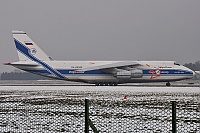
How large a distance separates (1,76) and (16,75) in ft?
21.4

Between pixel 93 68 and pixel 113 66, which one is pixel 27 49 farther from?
pixel 113 66

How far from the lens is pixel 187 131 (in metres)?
9.21

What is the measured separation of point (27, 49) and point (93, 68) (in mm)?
8367

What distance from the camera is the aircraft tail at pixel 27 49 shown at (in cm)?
4556

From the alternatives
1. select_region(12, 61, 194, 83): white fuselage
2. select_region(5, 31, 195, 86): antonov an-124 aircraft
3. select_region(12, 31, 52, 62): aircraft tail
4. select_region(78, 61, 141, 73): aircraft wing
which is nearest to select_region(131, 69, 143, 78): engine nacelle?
select_region(5, 31, 195, 86): antonov an-124 aircraft

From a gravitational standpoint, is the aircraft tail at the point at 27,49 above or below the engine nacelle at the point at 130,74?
above

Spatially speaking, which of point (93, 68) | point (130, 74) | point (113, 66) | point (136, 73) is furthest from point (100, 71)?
point (136, 73)

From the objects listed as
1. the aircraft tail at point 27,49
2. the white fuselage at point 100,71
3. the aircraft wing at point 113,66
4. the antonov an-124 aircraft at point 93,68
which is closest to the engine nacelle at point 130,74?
the antonov an-124 aircraft at point 93,68


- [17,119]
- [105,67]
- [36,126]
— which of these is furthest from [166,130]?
[105,67]

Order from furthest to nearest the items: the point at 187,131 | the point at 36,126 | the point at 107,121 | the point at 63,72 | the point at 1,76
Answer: the point at 1,76, the point at 63,72, the point at 107,121, the point at 36,126, the point at 187,131

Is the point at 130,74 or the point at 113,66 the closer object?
the point at 130,74

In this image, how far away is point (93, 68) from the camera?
45.1m

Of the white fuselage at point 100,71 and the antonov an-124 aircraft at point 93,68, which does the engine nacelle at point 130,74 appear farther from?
the white fuselage at point 100,71

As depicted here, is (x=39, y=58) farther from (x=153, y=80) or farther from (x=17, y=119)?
(x=17, y=119)
